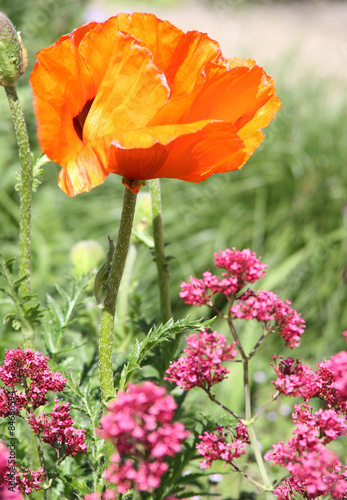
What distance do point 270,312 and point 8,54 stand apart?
49 centimetres

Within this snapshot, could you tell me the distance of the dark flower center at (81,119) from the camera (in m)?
0.76

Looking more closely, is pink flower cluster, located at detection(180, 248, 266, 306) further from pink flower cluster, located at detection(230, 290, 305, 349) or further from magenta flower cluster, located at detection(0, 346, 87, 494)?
magenta flower cluster, located at detection(0, 346, 87, 494)

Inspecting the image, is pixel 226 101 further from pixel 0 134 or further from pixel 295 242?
pixel 0 134

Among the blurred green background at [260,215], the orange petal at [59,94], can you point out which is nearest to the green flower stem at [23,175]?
the orange petal at [59,94]

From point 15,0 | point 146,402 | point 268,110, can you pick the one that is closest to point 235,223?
point 15,0

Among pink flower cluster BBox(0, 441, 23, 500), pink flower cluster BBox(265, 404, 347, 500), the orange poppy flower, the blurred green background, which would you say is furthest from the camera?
the blurred green background

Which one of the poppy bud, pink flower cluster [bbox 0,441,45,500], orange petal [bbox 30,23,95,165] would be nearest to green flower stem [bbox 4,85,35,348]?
the poppy bud

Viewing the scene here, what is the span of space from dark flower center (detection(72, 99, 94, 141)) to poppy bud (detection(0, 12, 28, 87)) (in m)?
0.12

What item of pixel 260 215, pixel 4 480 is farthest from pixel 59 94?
pixel 260 215

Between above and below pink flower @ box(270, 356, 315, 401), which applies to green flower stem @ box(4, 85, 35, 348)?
above

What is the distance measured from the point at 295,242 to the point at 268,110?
96.0 inches

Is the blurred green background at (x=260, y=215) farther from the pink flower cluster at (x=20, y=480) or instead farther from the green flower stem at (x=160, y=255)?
the pink flower cluster at (x=20, y=480)

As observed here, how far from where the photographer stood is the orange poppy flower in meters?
0.67

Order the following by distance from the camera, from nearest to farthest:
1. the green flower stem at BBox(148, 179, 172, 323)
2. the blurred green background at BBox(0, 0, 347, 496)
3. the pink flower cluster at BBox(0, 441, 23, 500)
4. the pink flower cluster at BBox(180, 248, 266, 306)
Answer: the pink flower cluster at BBox(0, 441, 23, 500), the pink flower cluster at BBox(180, 248, 266, 306), the green flower stem at BBox(148, 179, 172, 323), the blurred green background at BBox(0, 0, 347, 496)
